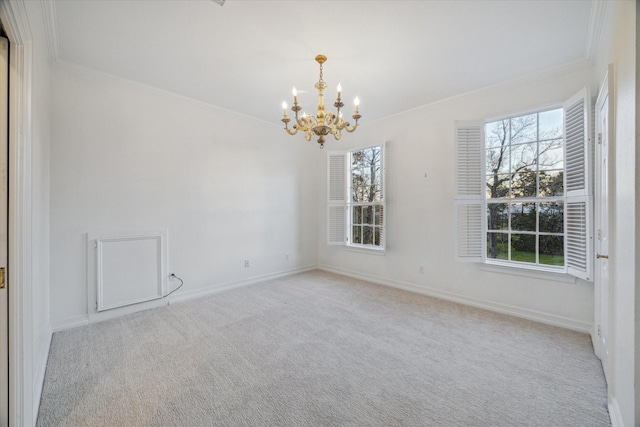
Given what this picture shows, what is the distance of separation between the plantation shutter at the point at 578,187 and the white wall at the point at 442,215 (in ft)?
1.19

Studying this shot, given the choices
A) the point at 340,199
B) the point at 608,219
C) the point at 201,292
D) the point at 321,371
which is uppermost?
the point at 340,199

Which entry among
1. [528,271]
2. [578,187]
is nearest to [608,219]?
[578,187]

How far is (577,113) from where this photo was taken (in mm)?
2615

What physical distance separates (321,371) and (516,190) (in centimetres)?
319

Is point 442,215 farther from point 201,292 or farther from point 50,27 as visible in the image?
point 50,27

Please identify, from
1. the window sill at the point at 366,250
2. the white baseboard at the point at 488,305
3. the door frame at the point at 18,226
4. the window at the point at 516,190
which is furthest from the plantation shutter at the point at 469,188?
the door frame at the point at 18,226

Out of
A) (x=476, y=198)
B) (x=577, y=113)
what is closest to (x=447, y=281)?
(x=476, y=198)

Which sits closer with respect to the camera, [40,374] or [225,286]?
[40,374]

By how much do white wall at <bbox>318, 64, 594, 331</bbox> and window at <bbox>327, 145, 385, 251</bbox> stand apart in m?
0.26

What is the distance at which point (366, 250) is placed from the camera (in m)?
4.73

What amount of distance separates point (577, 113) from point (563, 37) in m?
0.73

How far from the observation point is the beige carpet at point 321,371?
1.66m

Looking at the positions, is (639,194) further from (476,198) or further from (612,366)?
(476,198)

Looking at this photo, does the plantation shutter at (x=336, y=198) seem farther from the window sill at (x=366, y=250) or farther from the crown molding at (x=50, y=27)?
the crown molding at (x=50, y=27)
